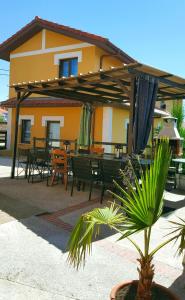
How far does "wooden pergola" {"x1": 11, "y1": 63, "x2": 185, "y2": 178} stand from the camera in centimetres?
610

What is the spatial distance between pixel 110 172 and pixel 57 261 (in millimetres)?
3011

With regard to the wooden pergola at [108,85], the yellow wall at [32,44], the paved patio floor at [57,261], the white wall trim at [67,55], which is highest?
the yellow wall at [32,44]

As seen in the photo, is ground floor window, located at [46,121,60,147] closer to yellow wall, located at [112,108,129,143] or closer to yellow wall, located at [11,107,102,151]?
yellow wall, located at [11,107,102,151]

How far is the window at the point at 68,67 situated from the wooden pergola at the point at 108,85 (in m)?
4.00

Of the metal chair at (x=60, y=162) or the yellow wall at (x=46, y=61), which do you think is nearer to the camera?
the metal chair at (x=60, y=162)

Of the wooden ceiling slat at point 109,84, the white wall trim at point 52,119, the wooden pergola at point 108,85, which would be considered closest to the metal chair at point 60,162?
the wooden pergola at point 108,85

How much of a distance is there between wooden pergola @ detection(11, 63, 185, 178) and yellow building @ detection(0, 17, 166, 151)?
2.60 metres

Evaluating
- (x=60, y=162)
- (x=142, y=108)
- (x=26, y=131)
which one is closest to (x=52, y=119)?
(x=26, y=131)

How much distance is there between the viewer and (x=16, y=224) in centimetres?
502

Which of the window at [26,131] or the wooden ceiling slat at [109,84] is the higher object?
the wooden ceiling slat at [109,84]

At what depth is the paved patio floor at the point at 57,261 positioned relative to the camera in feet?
10.1

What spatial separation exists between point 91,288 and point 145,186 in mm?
1521

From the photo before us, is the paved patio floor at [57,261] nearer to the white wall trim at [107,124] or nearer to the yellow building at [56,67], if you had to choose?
the white wall trim at [107,124]

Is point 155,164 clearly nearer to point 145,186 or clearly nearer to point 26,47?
point 145,186
